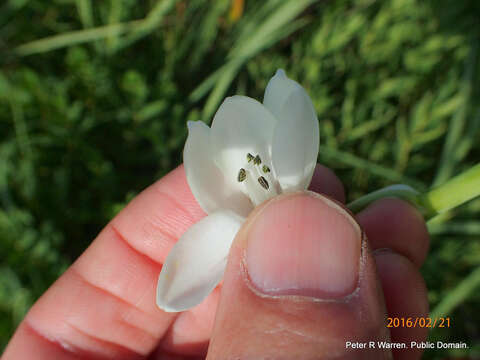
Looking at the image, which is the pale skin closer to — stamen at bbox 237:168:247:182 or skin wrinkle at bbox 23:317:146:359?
skin wrinkle at bbox 23:317:146:359

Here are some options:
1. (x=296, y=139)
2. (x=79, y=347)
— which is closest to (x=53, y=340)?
(x=79, y=347)

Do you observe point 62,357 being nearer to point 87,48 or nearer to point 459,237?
point 87,48

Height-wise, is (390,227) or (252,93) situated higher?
(252,93)

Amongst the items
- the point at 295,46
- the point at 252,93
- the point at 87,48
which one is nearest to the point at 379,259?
the point at 252,93

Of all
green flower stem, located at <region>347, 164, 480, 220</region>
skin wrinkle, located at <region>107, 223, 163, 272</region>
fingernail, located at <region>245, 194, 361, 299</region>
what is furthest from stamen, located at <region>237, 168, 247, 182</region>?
skin wrinkle, located at <region>107, 223, 163, 272</region>

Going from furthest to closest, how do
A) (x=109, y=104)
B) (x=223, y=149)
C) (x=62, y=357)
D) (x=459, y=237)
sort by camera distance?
1. (x=459, y=237)
2. (x=109, y=104)
3. (x=62, y=357)
4. (x=223, y=149)

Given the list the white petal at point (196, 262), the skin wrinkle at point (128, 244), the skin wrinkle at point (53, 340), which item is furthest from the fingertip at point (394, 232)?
the skin wrinkle at point (53, 340)

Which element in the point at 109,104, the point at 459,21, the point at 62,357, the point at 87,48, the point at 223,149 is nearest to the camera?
the point at 223,149
